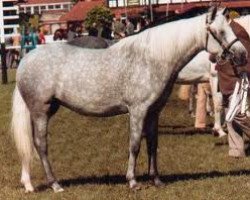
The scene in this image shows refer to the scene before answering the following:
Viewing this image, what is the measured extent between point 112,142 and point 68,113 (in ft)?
14.3

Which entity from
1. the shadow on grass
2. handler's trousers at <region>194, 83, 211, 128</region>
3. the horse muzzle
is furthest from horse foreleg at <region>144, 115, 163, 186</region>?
handler's trousers at <region>194, 83, 211, 128</region>

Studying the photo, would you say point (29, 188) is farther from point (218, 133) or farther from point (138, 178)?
point (218, 133)

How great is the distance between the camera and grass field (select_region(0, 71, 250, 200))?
30.6ft

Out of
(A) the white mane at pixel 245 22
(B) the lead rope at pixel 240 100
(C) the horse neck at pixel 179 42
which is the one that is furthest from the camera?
(A) the white mane at pixel 245 22

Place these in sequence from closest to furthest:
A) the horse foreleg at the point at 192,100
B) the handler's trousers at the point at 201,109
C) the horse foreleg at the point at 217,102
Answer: the horse foreleg at the point at 217,102 < the handler's trousers at the point at 201,109 < the horse foreleg at the point at 192,100

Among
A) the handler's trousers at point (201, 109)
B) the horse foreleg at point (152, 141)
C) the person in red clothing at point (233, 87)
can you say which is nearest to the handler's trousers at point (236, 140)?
the person in red clothing at point (233, 87)

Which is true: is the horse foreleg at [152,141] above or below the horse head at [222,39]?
below

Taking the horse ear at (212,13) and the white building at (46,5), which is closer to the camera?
the horse ear at (212,13)

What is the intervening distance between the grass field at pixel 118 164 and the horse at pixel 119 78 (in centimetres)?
34

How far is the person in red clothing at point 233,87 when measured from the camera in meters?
11.1

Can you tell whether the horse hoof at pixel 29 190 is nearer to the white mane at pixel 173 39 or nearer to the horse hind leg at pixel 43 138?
the horse hind leg at pixel 43 138

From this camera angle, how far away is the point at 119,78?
9.39m

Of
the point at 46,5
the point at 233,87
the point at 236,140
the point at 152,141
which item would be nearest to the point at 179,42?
the point at 152,141

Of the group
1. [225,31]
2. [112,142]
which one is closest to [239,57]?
[225,31]
